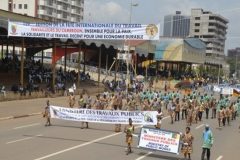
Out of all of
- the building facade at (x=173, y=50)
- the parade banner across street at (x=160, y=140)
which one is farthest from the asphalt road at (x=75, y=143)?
the building facade at (x=173, y=50)

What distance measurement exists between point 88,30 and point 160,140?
16287 mm

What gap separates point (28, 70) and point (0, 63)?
508 centimetres

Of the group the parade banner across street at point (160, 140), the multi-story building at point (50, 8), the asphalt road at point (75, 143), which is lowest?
the asphalt road at point (75, 143)

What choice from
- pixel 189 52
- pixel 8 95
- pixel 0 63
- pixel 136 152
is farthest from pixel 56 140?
pixel 189 52

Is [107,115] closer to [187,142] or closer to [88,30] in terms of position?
[187,142]

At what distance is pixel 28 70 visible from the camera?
5869cm

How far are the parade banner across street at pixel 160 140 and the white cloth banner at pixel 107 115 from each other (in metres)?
3.63

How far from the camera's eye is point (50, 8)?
438ft

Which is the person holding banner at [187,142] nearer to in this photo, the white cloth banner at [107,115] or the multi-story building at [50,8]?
the white cloth banner at [107,115]

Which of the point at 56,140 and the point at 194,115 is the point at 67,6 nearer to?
the point at 194,115

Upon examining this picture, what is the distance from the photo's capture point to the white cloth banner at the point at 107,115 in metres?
24.4

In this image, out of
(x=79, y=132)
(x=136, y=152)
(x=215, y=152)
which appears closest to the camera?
(x=136, y=152)

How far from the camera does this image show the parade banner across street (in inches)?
785

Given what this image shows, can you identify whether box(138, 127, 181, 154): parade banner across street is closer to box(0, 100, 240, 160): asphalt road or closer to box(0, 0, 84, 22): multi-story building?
box(0, 100, 240, 160): asphalt road
